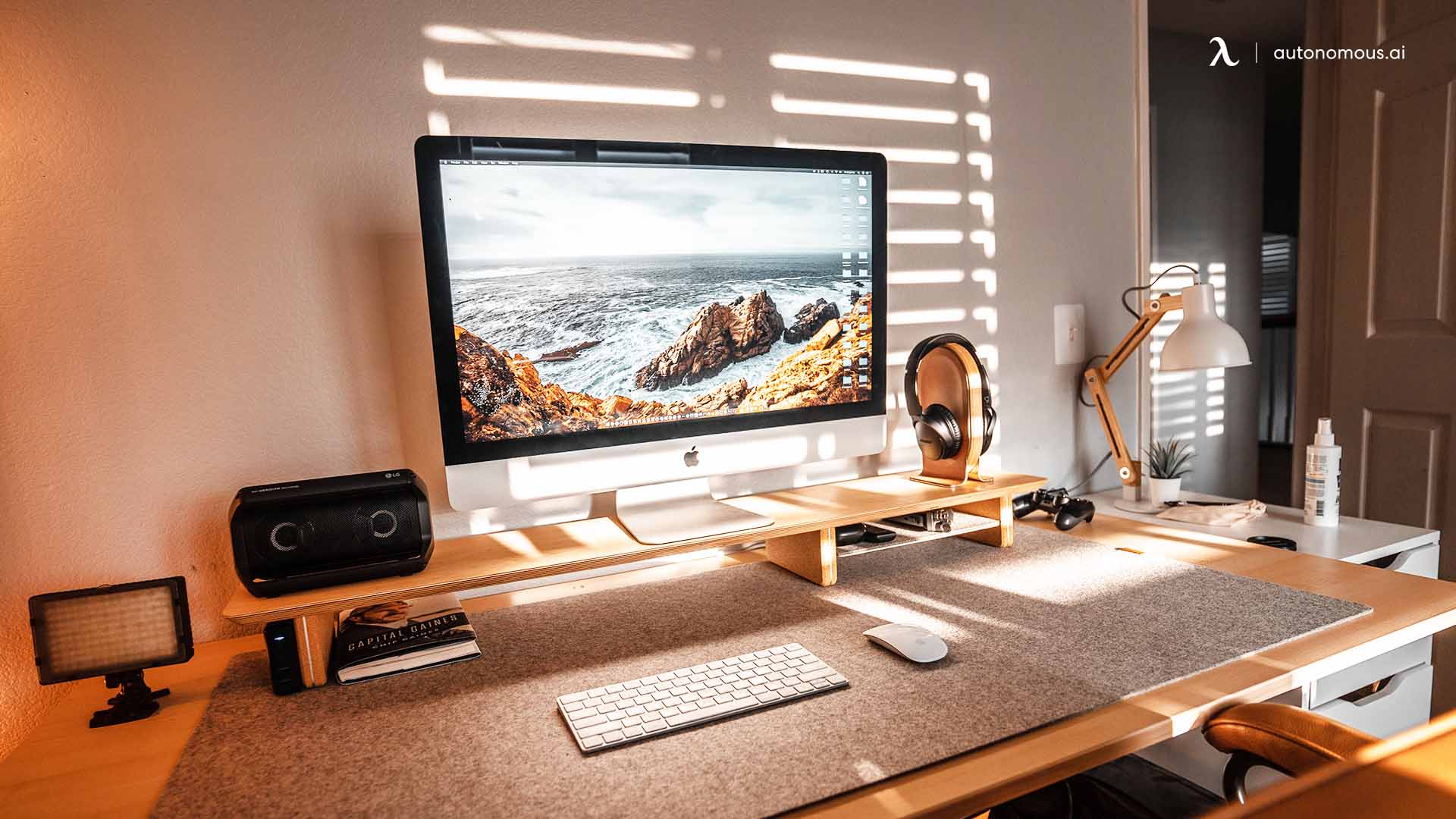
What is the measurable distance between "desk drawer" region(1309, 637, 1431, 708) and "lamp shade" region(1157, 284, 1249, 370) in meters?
0.56

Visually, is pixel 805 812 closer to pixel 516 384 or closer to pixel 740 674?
pixel 740 674

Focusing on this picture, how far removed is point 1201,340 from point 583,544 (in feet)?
4.23

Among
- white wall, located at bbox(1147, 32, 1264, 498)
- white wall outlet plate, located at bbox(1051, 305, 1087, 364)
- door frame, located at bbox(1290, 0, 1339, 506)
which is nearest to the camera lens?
white wall outlet plate, located at bbox(1051, 305, 1087, 364)

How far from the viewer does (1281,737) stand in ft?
2.72

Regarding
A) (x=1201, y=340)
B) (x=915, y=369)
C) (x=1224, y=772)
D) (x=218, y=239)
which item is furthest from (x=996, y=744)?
(x=218, y=239)

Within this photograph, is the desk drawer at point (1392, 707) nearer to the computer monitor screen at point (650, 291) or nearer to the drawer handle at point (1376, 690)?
the drawer handle at point (1376, 690)

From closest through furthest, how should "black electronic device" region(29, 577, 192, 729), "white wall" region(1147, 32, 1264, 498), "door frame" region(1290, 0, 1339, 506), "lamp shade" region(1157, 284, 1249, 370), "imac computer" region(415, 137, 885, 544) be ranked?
"black electronic device" region(29, 577, 192, 729), "imac computer" region(415, 137, 885, 544), "lamp shade" region(1157, 284, 1249, 370), "door frame" region(1290, 0, 1339, 506), "white wall" region(1147, 32, 1264, 498)

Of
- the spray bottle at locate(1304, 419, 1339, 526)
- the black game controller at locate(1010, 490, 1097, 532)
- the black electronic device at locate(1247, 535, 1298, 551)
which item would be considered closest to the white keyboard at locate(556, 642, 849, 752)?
the black game controller at locate(1010, 490, 1097, 532)

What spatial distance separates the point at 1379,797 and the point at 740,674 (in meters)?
0.67

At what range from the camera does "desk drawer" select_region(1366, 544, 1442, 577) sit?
148cm

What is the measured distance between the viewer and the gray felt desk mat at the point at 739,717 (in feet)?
2.41

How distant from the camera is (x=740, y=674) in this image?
94 centimetres

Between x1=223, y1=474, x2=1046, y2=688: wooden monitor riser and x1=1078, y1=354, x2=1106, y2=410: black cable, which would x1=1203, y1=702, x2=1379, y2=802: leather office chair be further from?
x1=1078, y1=354, x2=1106, y2=410: black cable

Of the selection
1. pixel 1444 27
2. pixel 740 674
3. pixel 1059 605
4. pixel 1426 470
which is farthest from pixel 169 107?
pixel 1426 470
